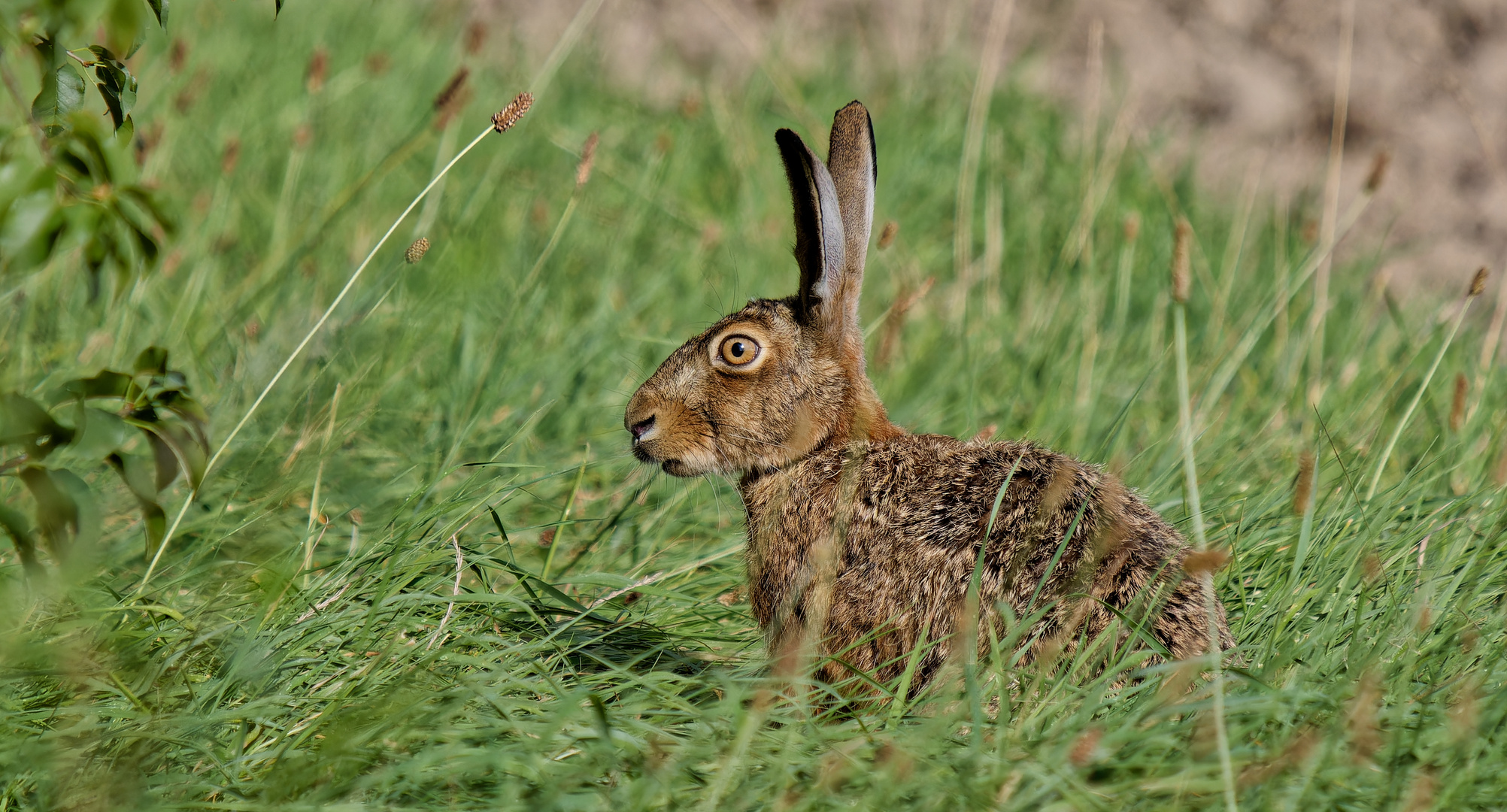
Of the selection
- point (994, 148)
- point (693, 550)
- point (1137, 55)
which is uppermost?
point (1137, 55)

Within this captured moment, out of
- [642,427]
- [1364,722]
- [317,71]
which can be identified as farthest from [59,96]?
[1364,722]

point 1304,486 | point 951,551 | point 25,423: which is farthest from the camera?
point 951,551

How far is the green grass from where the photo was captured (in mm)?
2283

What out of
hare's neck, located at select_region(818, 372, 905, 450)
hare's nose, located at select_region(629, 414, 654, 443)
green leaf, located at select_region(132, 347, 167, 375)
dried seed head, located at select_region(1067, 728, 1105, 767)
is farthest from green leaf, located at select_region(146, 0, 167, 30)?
hare's neck, located at select_region(818, 372, 905, 450)

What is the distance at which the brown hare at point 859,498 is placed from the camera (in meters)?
2.81

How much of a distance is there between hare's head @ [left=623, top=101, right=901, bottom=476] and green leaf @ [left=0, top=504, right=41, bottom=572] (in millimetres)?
1794

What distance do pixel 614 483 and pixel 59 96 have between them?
8.03ft

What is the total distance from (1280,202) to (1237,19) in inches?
58.3

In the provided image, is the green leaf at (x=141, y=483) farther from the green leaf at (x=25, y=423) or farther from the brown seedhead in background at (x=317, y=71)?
the brown seedhead in background at (x=317, y=71)

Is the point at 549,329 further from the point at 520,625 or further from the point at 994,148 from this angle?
the point at 994,148

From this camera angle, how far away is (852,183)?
3619 millimetres

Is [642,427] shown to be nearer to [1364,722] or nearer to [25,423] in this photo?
[25,423]

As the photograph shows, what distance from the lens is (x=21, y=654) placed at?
214cm

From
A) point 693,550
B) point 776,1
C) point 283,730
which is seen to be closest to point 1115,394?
point 693,550
